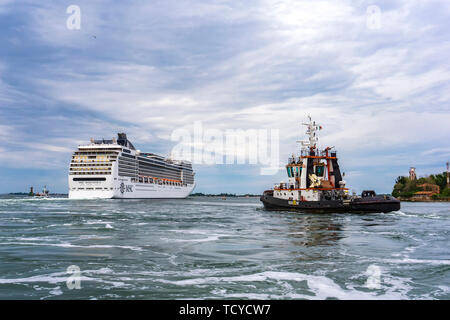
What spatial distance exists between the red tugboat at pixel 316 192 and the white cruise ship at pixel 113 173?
5914cm

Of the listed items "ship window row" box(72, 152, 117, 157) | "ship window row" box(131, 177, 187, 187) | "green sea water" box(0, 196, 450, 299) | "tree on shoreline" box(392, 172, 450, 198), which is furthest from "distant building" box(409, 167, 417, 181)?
"green sea water" box(0, 196, 450, 299)

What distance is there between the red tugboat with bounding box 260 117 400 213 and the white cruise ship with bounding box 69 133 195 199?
194 ft

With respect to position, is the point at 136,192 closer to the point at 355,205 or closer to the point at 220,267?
the point at 355,205

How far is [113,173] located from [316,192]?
69.8 m

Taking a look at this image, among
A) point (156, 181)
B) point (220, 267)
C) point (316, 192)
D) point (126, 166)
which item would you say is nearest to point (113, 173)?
point (126, 166)

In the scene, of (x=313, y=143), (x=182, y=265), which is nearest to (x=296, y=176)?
(x=313, y=143)

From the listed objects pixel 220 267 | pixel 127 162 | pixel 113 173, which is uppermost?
pixel 127 162

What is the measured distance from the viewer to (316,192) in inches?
2306

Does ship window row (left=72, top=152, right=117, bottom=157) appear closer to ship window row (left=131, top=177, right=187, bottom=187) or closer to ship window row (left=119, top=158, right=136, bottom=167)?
ship window row (left=119, top=158, right=136, bottom=167)

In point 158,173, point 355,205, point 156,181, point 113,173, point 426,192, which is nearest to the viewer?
point 355,205

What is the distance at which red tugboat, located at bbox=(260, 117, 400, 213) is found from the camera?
55.0 m

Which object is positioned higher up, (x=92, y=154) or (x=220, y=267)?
(x=92, y=154)
